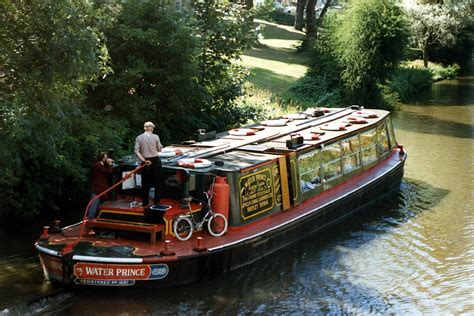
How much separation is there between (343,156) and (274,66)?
21585mm

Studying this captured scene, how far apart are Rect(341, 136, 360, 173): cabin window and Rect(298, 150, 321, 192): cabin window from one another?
127cm

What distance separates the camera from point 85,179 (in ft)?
49.6

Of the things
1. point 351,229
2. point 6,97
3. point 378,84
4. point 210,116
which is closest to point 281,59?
point 378,84

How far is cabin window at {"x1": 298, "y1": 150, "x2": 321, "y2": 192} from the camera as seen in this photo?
14.5 m

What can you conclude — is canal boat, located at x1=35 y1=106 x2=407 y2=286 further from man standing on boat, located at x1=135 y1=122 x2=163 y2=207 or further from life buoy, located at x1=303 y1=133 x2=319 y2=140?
man standing on boat, located at x1=135 y1=122 x2=163 y2=207

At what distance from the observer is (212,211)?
12258 mm

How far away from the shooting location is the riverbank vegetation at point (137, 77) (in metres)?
12.1

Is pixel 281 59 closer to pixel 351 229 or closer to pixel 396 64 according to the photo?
pixel 396 64

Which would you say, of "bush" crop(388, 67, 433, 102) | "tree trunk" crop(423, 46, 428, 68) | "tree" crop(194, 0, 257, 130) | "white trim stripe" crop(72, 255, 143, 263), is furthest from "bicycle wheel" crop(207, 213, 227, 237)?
"tree trunk" crop(423, 46, 428, 68)

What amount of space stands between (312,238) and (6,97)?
6809 mm

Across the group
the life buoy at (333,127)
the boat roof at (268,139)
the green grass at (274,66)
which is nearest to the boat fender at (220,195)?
the boat roof at (268,139)

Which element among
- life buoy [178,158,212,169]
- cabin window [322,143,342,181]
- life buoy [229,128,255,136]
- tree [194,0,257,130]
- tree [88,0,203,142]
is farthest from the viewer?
tree [194,0,257,130]

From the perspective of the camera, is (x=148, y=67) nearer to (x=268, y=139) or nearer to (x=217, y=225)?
(x=268, y=139)

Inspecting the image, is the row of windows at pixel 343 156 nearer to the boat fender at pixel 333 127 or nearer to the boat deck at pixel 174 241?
the boat fender at pixel 333 127
